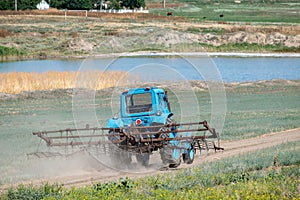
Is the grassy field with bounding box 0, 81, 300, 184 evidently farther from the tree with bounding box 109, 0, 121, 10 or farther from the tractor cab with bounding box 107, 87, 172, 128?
the tree with bounding box 109, 0, 121, 10

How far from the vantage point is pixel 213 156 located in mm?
20250

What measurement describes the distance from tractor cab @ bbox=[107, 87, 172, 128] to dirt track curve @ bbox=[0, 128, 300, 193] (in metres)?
1.29

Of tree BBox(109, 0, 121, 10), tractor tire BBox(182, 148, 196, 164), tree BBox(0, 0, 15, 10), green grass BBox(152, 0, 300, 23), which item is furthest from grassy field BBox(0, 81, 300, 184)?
tree BBox(109, 0, 121, 10)

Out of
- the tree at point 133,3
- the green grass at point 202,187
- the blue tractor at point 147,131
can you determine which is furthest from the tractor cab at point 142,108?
the tree at point 133,3

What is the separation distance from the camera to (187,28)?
9106 cm

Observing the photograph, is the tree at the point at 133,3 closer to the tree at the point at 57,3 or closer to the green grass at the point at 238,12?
the green grass at the point at 238,12

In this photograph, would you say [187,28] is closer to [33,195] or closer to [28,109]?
[28,109]

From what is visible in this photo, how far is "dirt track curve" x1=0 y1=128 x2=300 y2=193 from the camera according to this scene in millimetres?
16766

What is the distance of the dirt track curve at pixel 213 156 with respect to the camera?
55.0ft

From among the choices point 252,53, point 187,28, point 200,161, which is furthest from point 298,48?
point 200,161

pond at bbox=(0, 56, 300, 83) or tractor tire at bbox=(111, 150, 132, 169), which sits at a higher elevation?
tractor tire at bbox=(111, 150, 132, 169)

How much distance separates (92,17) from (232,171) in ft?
320

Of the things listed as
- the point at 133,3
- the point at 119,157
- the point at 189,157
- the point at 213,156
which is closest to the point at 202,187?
the point at 119,157

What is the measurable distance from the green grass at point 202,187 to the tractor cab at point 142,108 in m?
1.80
